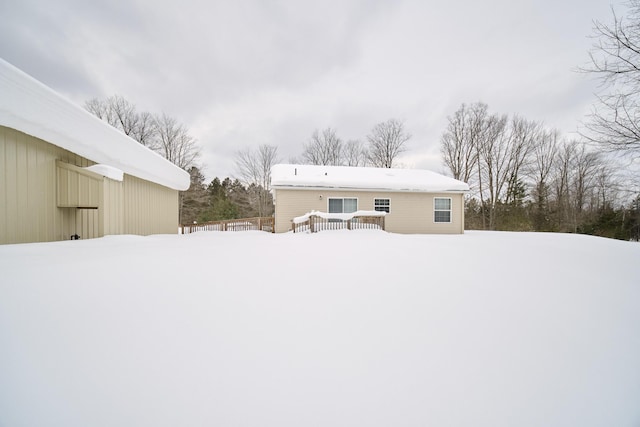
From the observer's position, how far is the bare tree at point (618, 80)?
5895 millimetres

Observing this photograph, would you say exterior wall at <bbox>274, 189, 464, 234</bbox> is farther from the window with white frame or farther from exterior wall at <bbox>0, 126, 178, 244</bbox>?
exterior wall at <bbox>0, 126, 178, 244</bbox>

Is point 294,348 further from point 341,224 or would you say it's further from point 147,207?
point 147,207

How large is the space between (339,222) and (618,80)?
28.1ft

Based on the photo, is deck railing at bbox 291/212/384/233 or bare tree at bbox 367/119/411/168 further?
bare tree at bbox 367/119/411/168

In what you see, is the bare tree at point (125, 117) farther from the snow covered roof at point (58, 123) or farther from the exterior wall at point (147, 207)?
the snow covered roof at point (58, 123)

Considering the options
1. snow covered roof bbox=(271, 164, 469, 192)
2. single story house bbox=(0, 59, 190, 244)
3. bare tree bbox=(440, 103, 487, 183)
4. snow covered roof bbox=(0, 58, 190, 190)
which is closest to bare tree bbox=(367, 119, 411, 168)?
bare tree bbox=(440, 103, 487, 183)

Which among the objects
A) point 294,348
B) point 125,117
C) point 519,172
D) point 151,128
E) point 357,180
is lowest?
point 294,348

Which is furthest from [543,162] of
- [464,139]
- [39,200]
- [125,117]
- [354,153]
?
[125,117]

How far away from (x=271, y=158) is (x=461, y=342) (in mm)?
25362

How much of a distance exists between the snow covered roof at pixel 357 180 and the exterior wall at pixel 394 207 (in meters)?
→ 0.35

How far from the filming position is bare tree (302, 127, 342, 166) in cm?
2502

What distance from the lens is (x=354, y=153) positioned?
2498 cm

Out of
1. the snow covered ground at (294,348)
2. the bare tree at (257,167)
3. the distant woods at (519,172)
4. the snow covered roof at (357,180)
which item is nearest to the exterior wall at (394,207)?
the snow covered roof at (357,180)

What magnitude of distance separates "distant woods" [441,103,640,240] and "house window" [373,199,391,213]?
1282 cm
